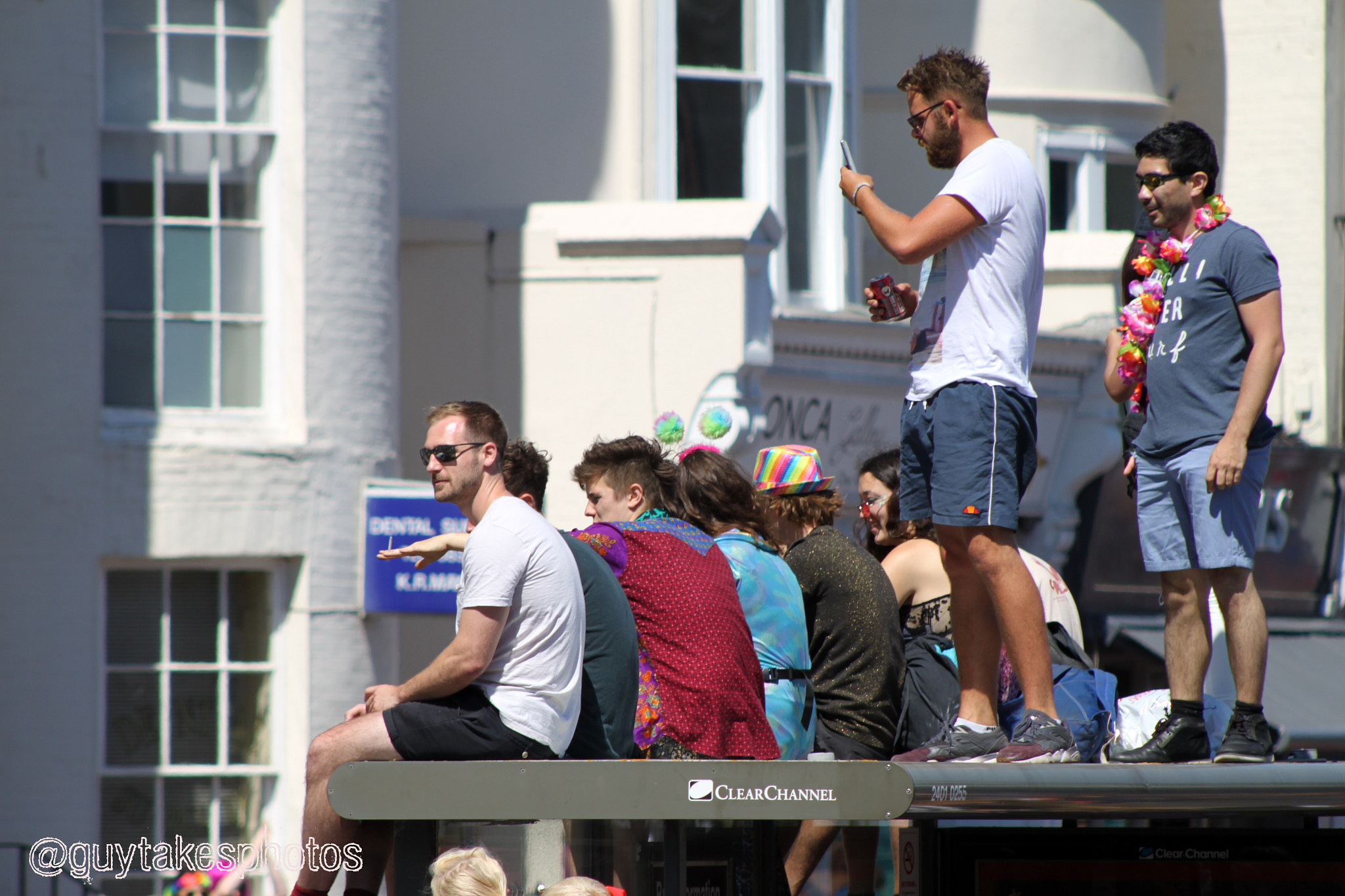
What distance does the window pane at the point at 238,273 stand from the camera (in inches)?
400

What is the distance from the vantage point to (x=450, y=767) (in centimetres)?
386

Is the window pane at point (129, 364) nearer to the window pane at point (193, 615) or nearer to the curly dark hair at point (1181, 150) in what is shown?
the window pane at point (193, 615)

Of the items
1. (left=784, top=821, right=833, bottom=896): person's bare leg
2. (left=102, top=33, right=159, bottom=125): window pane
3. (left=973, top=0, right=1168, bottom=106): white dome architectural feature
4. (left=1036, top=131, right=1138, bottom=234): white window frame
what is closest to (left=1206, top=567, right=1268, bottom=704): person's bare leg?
(left=784, top=821, right=833, bottom=896): person's bare leg

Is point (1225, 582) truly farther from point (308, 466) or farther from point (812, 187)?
point (812, 187)

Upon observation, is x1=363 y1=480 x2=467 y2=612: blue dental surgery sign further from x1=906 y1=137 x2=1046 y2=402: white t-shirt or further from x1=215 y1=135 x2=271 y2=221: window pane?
x1=906 y1=137 x2=1046 y2=402: white t-shirt

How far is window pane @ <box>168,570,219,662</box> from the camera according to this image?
9.95 meters

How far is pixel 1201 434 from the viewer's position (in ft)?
16.7

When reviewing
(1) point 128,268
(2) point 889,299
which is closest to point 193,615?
(1) point 128,268

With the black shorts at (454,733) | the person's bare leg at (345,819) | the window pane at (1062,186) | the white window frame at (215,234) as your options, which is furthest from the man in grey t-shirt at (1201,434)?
the window pane at (1062,186)

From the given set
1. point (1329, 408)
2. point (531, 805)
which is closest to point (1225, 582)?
point (531, 805)

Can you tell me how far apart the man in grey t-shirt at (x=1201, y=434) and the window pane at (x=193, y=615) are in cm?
622

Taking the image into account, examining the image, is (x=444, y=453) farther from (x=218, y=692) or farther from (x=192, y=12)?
(x=192, y=12)

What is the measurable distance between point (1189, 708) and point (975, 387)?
3.70 feet

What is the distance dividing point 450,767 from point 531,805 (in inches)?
7.7
